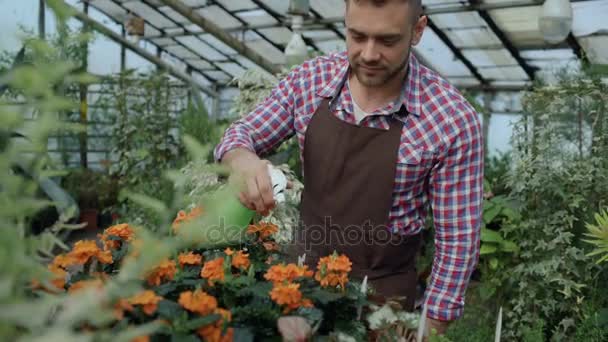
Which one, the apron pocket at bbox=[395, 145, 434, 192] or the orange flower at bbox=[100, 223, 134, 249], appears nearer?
the orange flower at bbox=[100, 223, 134, 249]

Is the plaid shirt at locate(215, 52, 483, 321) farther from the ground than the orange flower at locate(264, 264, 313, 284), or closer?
farther from the ground

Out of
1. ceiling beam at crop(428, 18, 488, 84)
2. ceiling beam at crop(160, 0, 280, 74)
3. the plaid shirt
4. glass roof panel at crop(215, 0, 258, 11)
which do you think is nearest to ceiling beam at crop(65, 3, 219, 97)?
ceiling beam at crop(160, 0, 280, 74)

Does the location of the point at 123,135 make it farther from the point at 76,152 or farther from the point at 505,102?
the point at 505,102

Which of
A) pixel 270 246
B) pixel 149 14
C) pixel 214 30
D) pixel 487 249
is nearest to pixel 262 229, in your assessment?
pixel 270 246

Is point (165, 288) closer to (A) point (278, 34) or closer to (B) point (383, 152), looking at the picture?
(B) point (383, 152)

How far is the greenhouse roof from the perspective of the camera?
615 centimetres

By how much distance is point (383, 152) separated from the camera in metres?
1.41

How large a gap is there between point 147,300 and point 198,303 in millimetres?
60

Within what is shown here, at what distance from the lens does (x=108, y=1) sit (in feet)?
30.2

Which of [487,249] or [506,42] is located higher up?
[506,42]

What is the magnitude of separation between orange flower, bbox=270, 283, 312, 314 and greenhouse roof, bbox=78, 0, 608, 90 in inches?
180

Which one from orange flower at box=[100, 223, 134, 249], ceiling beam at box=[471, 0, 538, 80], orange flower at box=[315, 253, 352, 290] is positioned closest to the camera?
orange flower at box=[315, 253, 352, 290]

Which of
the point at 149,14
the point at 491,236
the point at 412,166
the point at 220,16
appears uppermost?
the point at 149,14

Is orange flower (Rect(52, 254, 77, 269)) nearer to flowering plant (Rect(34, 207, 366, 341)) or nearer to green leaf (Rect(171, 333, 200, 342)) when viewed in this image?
flowering plant (Rect(34, 207, 366, 341))
